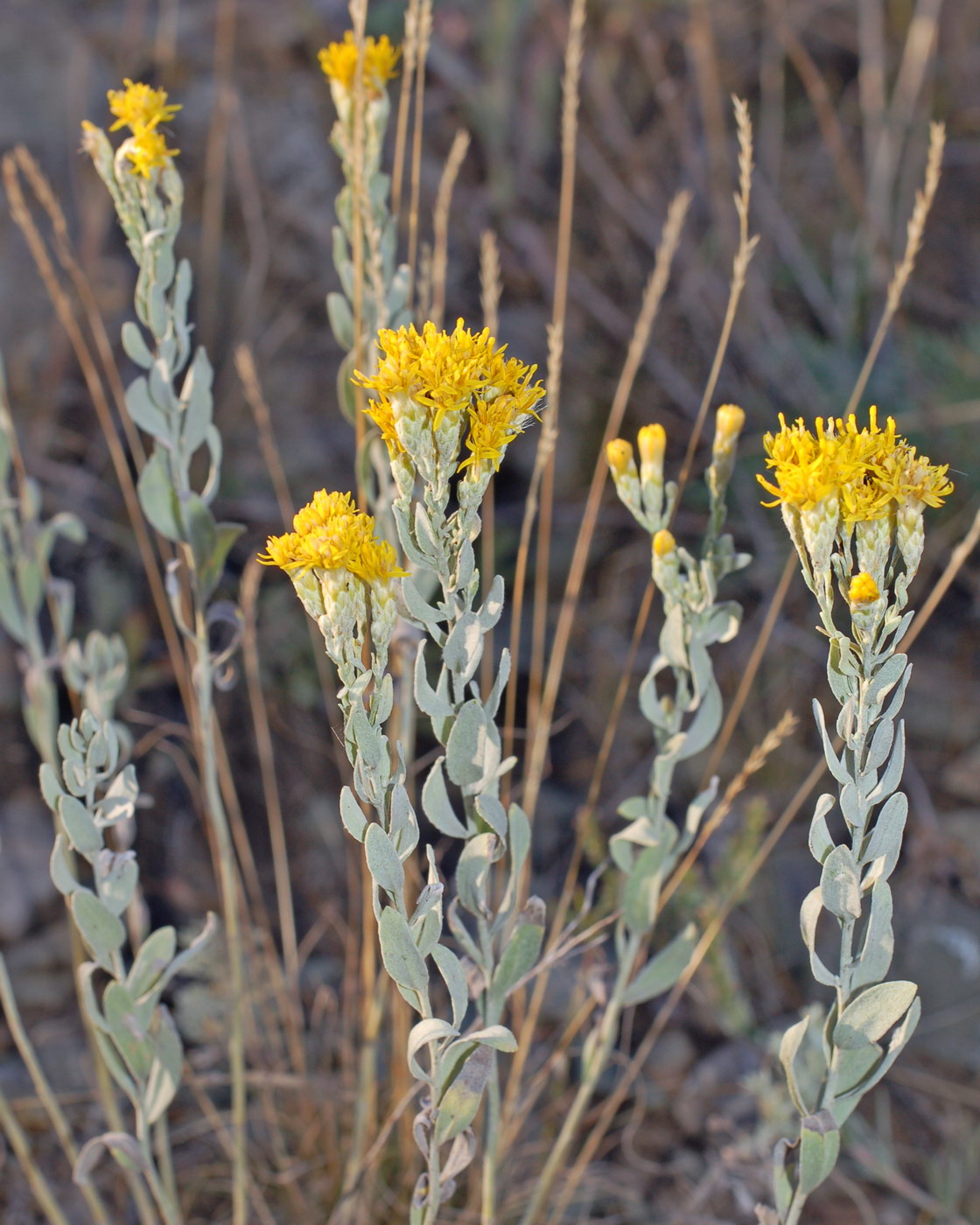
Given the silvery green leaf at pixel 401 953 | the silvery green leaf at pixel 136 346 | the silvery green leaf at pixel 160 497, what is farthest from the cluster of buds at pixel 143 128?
the silvery green leaf at pixel 401 953

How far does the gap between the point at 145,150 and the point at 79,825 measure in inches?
24.7

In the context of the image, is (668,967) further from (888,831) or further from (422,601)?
(422,601)

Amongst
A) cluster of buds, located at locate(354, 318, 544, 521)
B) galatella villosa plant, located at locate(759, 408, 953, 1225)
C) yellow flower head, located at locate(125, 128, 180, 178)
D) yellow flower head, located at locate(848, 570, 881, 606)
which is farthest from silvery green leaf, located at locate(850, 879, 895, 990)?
yellow flower head, located at locate(125, 128, 180, 178)

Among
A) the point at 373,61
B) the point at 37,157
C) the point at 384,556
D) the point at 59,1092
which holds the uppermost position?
the point at 37,157

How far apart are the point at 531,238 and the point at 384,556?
211cm

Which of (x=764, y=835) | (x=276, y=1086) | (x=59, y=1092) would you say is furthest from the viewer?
(x=764, y=835)

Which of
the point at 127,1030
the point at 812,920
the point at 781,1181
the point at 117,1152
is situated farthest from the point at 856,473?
the point at 117,1152

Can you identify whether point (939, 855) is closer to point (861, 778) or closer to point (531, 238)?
point (861, 778)

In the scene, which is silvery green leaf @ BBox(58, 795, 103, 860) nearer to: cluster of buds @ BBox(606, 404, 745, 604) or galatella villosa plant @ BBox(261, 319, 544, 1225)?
galatella villosa plant @ BBox(261, 319, 544, 1225)

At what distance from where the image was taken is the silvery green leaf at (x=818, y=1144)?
87cm

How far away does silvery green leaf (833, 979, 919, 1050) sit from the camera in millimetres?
838

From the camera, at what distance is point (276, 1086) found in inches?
66.3

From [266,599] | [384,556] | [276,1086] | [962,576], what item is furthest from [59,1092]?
[962,576]

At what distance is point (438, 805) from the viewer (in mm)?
909
